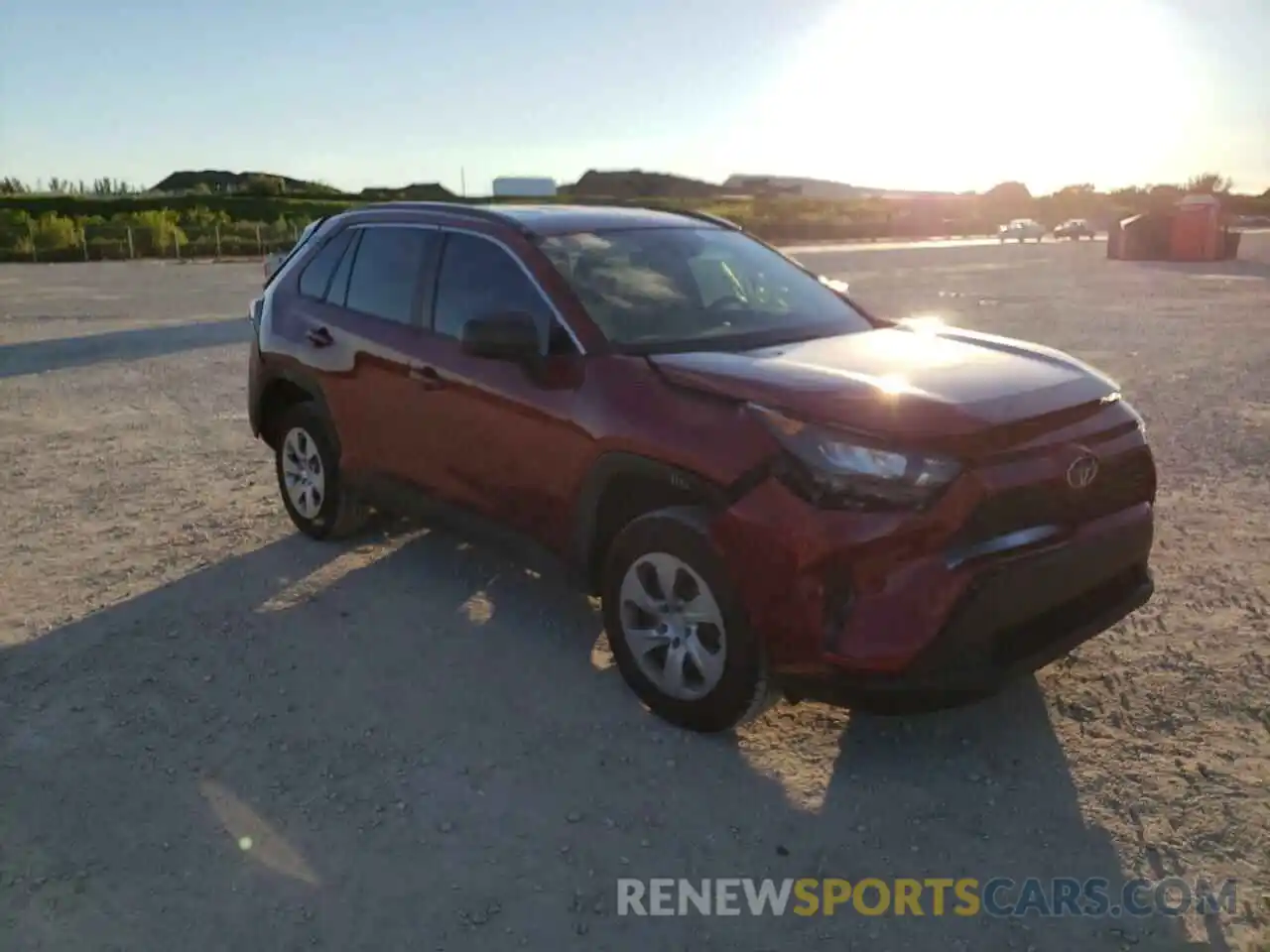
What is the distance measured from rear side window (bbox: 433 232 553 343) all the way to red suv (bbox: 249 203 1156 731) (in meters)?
0.01

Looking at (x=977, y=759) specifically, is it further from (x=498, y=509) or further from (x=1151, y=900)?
(x=498, y=509)

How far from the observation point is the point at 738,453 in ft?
11.4

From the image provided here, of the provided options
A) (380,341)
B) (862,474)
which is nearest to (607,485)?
(862,474)

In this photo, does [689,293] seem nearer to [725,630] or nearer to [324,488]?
[725,630]

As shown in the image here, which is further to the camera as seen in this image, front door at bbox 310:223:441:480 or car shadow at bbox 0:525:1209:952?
front door at bbox 310:223:441:480

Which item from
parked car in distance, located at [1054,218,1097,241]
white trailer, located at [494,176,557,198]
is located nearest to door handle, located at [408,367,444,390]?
parked car in distance, located at [1054,218,1097,241]

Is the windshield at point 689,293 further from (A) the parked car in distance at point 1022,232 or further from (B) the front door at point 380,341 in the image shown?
(A) the parked car in distance at point 1022,232

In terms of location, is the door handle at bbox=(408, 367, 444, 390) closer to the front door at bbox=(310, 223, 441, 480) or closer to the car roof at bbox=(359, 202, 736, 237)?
the front door at bbox=(310, 223, 441, 480)

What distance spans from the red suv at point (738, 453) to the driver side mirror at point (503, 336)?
0.03 ft

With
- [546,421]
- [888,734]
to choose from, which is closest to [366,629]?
[546,421]

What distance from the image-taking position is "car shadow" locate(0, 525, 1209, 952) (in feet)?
9.56

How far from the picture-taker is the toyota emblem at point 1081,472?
11.6 feet

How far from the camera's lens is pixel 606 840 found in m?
3.27

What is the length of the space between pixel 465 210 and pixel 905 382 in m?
2.38
